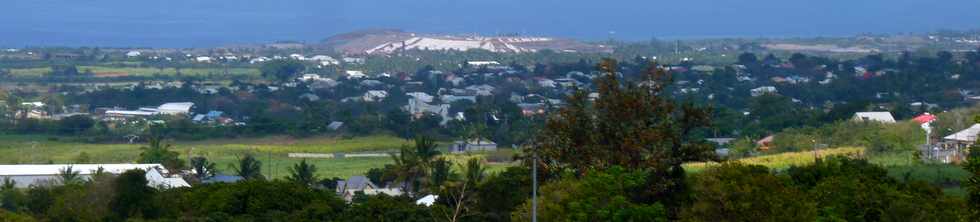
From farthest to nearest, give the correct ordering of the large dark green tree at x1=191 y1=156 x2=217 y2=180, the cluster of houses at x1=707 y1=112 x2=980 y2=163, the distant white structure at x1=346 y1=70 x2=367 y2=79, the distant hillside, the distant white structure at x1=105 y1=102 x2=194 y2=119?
the distant hillside, the distant white structure at x1=346 y1=70 x2=367 y2=79, the distant white structure at x1=105 y1=102 x2=194 y2=119, the cluster of houses at x1=707 y1=112 x2=980 y2=163, the large dark green tree at x1=191 y1=156 x2=217 y2=180

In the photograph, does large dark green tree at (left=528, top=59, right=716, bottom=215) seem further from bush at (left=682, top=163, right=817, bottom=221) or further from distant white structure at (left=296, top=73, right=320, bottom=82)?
distant white structure at (left=296, top=73, right=320, bottom=82)

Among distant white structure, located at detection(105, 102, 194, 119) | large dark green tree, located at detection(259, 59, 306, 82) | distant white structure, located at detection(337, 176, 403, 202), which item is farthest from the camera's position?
large dark green tree, located at detection(259, 59, 306, 82)

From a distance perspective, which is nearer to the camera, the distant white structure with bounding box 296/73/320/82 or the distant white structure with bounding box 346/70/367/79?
the distant white structure with bounding box 296/73/320/82

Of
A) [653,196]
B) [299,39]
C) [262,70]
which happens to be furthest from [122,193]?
[299,39]

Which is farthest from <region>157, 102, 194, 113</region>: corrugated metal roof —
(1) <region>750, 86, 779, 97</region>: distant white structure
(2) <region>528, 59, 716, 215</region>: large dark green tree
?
(2) <region>528, 59, 716, 215</region>: large dark green tree

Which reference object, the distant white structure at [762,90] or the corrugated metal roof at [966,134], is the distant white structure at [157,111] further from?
the corrugated metal roof at [966,134]

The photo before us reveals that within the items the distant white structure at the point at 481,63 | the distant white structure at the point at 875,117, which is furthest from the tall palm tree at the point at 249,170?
the distant white structure at the point at 481,63

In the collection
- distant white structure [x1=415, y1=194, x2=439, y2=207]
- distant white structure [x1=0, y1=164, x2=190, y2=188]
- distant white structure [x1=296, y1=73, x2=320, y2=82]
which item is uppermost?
distant white structure [x1=415, y1=194, x2=439, y2=207]
